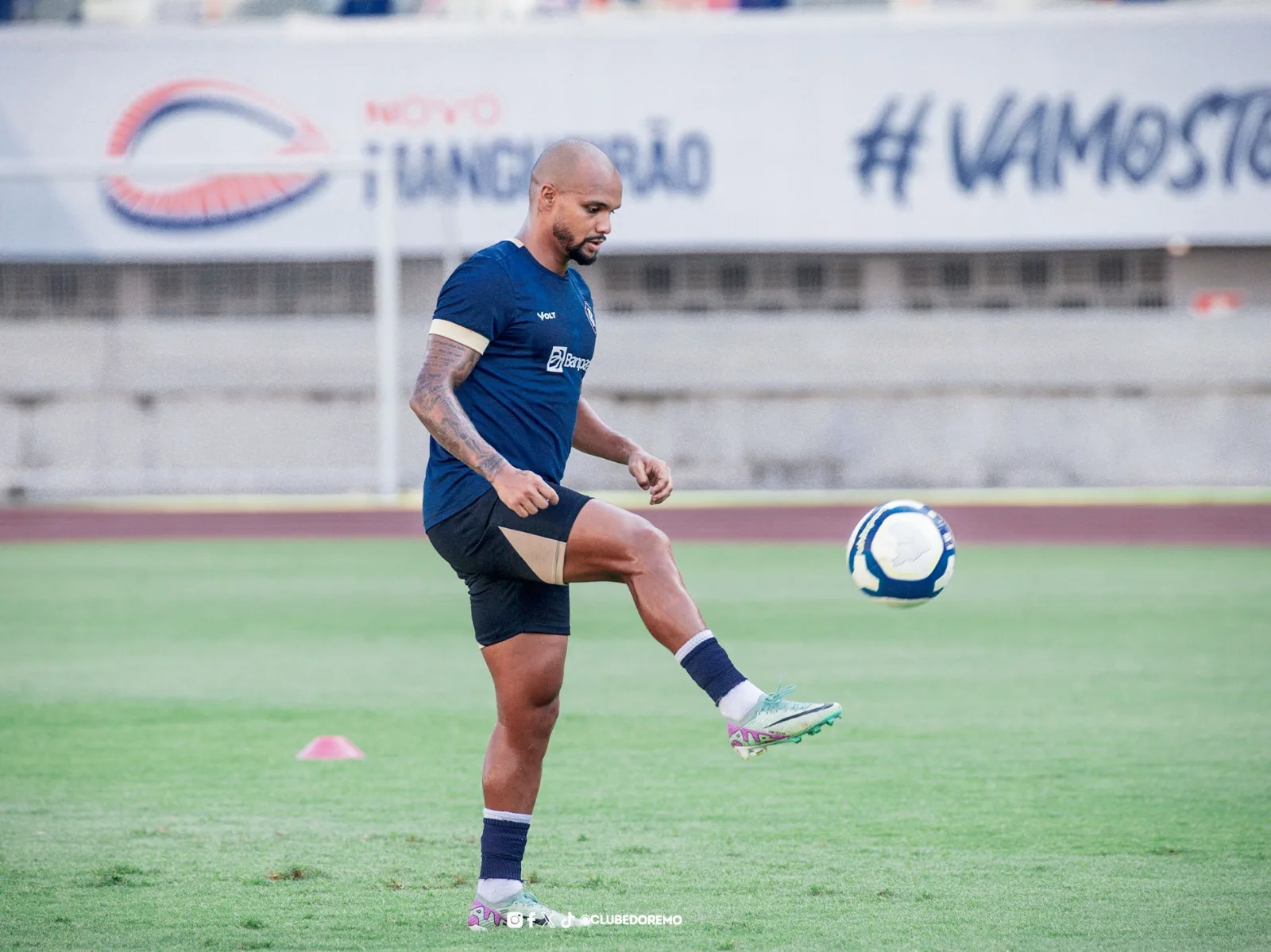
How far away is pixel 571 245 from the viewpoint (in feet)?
16.9

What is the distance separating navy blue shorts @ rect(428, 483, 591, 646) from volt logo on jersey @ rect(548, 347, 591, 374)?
1.08 ft

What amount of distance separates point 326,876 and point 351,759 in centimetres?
229

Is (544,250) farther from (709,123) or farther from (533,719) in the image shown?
(709,123)

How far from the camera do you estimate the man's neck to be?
5188mm

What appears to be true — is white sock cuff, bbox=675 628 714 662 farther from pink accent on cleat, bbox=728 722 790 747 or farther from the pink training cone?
the pink training cone

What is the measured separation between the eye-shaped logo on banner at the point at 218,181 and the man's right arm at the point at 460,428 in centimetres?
2469

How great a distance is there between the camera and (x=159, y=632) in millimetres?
12750

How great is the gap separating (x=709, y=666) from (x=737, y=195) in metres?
25.4

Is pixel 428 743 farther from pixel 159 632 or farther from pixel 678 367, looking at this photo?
pixel 678 367

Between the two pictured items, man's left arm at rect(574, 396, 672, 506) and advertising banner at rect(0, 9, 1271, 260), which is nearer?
man's left arm at rect(574, 396, 672, 506)

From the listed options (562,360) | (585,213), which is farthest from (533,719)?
(585,213)

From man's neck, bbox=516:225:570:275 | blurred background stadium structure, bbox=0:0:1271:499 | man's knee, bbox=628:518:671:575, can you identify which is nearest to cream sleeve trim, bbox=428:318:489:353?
man's neck, bbox=516:225:570:275

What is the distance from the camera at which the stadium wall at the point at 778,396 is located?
27.1 m

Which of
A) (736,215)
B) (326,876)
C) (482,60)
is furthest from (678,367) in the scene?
(326,876)
